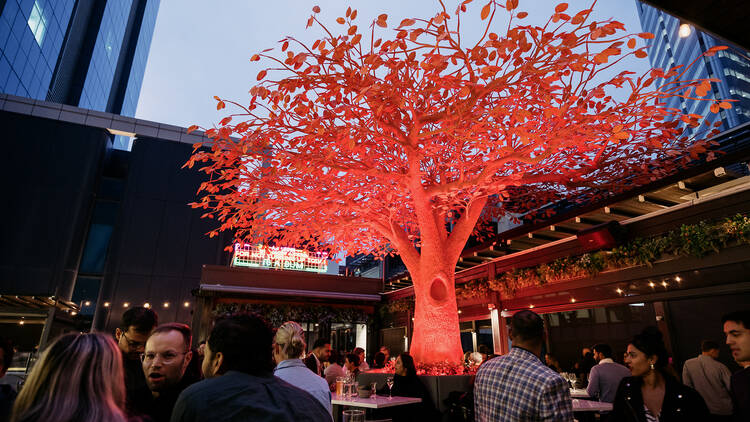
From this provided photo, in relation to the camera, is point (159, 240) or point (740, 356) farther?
point (159, 240)

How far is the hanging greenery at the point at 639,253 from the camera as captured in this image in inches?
219

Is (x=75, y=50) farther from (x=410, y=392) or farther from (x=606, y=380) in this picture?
(x=606, y=380)

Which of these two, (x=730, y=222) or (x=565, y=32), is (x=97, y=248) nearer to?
(x=565, y=32)

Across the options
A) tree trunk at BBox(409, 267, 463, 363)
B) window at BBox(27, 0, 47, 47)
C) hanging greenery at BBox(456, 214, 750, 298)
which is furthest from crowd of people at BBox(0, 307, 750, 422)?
window at BBox(27, 0, 47, 47)

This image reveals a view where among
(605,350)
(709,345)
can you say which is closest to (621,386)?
(709,345)

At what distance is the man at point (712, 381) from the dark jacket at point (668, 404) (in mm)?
2921

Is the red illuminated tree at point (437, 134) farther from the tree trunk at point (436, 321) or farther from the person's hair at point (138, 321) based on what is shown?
the person's hair at point (138, 321)

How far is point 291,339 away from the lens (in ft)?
10.4

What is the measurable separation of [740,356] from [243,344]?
10.1 ft

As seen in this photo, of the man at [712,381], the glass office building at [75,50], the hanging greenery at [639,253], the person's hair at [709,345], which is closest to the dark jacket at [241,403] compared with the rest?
the man at [712,381]

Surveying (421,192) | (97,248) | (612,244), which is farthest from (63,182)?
(612,244)

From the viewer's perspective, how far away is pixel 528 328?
255 cm

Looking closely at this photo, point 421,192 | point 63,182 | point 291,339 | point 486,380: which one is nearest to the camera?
point 486,380

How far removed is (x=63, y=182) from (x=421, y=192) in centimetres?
1776
